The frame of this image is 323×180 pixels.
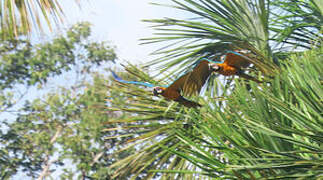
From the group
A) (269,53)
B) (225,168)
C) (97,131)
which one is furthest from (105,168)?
(225,168)

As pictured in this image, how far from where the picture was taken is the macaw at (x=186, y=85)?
6.35 feet

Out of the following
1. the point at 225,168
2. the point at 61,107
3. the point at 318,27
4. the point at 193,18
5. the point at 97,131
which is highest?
the point at 193,18

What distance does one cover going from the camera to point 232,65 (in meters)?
2.00

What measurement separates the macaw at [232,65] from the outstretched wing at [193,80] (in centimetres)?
6

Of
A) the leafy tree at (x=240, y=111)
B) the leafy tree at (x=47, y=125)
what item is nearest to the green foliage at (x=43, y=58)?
the leafy tree at (x=47, y=125)

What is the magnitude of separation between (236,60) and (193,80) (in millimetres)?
271

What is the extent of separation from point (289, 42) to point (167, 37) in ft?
3.10

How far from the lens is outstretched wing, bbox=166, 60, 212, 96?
1.93 m

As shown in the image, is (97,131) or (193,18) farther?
(97,131)

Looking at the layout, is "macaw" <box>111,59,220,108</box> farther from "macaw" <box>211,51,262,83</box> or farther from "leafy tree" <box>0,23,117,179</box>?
"leafy tree" <box>0,23,117,179</box>

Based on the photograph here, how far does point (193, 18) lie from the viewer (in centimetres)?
262

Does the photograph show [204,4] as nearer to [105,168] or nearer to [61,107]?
[105,168]

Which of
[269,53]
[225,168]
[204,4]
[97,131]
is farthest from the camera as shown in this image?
[97,131]

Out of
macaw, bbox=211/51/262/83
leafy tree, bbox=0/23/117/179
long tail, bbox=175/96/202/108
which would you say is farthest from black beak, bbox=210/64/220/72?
leafy tree, bbox=0/23/117/179
